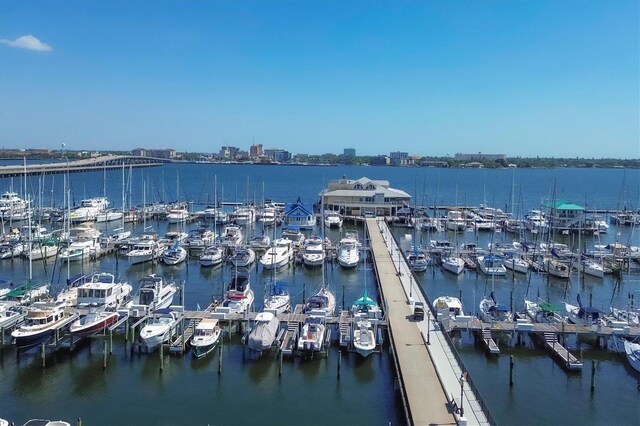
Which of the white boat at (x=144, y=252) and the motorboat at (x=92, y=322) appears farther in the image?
the white boat at (x=144, y=252)

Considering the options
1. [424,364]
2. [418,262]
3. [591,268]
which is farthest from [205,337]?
[591,268]

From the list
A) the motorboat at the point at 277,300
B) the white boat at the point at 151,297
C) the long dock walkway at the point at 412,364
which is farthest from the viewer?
the motorboat at the point at 277,300

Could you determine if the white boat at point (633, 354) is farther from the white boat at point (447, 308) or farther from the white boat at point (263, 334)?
the white boat at point (263, 334)

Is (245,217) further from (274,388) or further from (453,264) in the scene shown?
(274,388)

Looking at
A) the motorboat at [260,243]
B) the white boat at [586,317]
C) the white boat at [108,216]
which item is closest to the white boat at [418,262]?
the motorboat at [260,243]

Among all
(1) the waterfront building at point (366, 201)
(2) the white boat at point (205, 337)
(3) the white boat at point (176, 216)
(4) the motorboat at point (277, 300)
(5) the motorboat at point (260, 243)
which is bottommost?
(2) the white boat at point (205, 337)

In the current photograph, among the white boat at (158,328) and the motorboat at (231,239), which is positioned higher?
the motorboat at (231,239)

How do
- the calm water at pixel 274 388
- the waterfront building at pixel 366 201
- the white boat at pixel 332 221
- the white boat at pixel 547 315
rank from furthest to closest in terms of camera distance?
the waterfront building at pixel 366 201
the white boat at pixel 332 221
the white boat at pixel 547 315
the calm water at pixel 274 388
